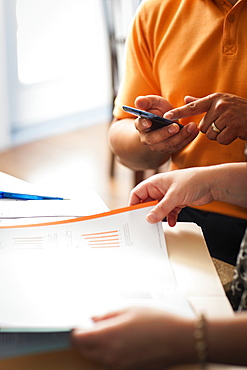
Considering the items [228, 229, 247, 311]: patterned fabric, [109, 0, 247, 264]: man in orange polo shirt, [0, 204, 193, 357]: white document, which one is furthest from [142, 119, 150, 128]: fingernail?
[228, 229, 247, 311]: patterned fabric

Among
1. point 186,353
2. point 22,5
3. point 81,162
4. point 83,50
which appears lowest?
point 81,162

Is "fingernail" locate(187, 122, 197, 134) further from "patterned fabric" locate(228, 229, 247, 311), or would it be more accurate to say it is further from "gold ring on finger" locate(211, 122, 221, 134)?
"patterned fabric" locate(228, 229, 247, 311)

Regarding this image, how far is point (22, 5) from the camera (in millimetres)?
3002

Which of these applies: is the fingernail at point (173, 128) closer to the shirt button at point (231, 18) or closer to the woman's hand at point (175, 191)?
the woman's hand at point (175, 191)

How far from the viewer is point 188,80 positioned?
115cm

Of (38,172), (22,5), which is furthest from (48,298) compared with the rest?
(22,5)

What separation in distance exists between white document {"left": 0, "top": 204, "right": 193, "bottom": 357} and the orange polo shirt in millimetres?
350

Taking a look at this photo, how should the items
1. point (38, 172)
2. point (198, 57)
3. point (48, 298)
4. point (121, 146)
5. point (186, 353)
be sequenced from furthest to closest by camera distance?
point (38, 172)
point (121, 146)
point (198, 57)
point (48, 298)
point (186, 353)

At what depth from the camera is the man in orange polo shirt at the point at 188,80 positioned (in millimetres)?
1080

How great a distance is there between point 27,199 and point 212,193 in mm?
357

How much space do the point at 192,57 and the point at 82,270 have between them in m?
0.66

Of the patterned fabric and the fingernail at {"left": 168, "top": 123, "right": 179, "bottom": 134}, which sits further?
the fingernail at {"left": 168, "top": 123, "right": 179, "bottom": 134}

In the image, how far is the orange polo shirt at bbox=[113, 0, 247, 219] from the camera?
110cm

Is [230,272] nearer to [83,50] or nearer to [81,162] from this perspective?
[81,162]
